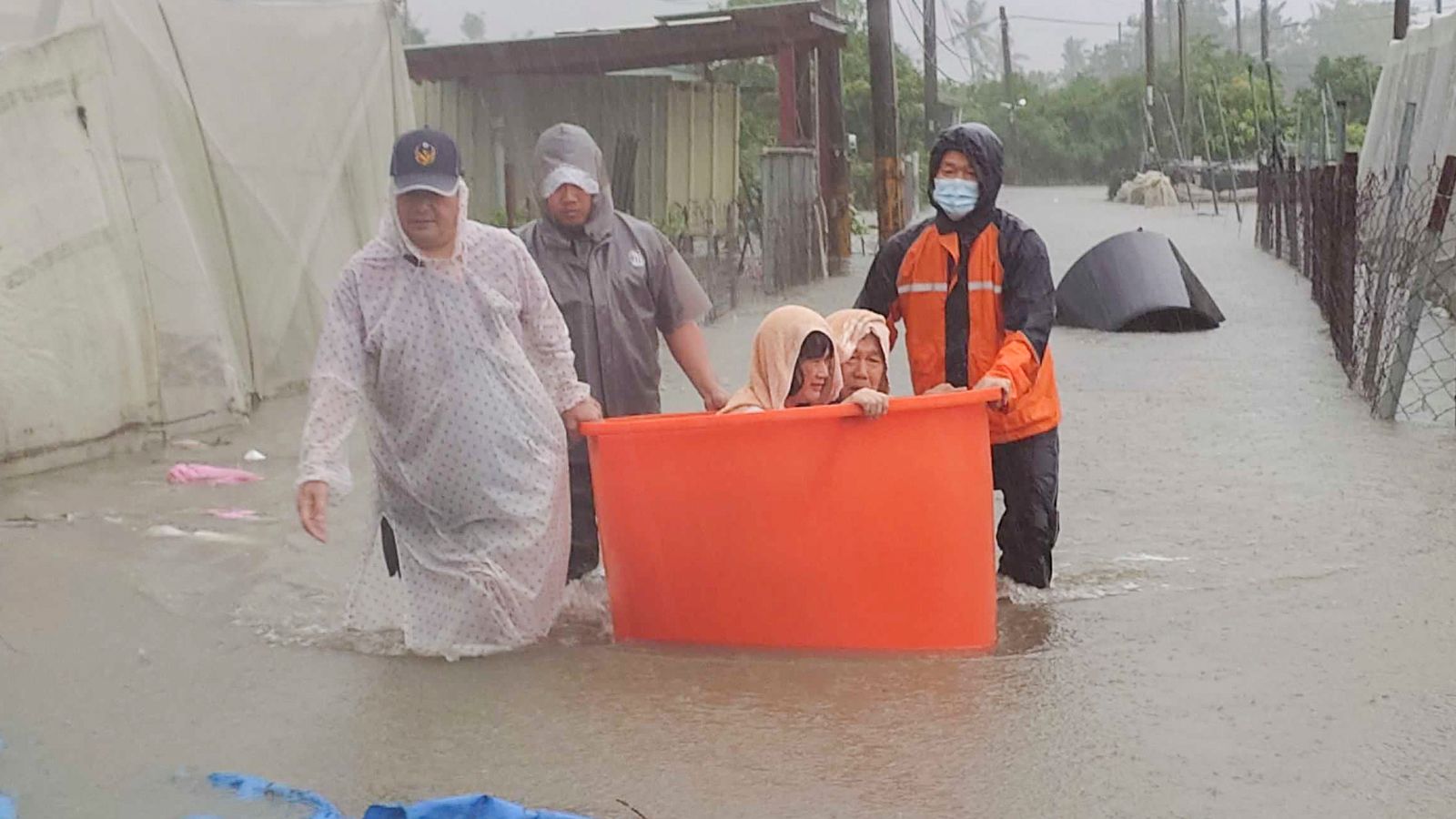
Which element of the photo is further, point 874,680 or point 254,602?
point 254,602

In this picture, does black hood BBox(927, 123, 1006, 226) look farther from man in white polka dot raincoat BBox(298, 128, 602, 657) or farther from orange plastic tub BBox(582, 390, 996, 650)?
man in white polka dot raincoat BBox(298, 128, 602, 657)

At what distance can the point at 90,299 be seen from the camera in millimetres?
A: 8977

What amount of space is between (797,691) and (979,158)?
5.70ft

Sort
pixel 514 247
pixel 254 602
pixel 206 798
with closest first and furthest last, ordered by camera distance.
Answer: pixel 206 798
pixel 514 247
pixel 254 602

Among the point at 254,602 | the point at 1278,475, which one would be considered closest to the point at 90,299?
the point at 254,602

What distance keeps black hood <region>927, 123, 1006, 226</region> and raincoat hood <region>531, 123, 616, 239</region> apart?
1.01 m

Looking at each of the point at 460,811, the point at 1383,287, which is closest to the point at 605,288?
the point at 460,811

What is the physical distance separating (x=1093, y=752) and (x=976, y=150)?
6.38ft

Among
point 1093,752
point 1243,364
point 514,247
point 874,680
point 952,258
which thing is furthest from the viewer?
point 1243,364

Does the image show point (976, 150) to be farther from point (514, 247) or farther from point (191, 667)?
point (191, 667)

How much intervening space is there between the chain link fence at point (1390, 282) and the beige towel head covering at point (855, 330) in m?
4.55

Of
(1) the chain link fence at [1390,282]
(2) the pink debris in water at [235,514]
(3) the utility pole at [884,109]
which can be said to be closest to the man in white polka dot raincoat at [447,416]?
(2) the pink debris in water at [235,514]

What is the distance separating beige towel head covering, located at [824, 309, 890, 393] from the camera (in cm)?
514

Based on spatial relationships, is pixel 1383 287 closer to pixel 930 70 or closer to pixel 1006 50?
pixel 930 70
